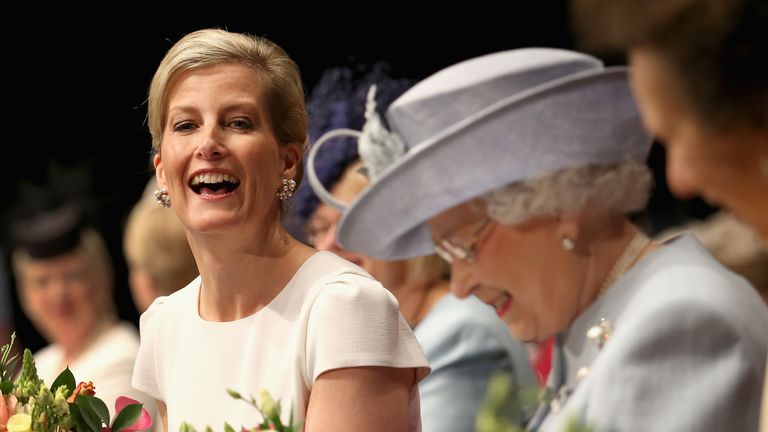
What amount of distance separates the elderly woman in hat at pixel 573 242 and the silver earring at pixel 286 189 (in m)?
0.34

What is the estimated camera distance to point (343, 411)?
187cm

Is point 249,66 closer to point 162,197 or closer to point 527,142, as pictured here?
point 162,197

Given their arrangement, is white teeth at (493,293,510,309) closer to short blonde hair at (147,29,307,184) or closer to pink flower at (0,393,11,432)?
short blonde hair at (147,29,307,184)

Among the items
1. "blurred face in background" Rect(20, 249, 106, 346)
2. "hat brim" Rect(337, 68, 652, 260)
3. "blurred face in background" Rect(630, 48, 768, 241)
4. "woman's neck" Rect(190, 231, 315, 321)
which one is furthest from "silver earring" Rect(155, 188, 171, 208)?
"blurred face in background" Rect(20, 249, 106, 346)

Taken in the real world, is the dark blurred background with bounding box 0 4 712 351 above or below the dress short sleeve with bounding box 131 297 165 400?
below

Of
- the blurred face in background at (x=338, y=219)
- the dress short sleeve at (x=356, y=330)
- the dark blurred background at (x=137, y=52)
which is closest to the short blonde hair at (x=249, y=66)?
the dress short sleeve at (x=356, y=330)

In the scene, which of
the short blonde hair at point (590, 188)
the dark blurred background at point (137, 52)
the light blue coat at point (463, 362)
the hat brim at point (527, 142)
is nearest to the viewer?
the hat brim at point (527, 142)

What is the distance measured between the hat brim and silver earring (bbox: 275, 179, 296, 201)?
340 mm

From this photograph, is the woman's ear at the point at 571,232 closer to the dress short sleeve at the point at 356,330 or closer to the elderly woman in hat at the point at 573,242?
the elderly woman in hat at the point at 573,242

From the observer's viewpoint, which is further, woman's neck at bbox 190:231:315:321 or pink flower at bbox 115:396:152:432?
woman's neck at bbox 190:231:315:321

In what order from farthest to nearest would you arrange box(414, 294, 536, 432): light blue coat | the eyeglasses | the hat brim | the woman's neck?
box(414, 294, 536, 432): light blue coat, the eyeglasses, the hat brim, the woman's neck

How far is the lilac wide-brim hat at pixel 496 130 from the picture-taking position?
221 cm

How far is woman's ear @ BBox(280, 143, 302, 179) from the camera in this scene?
212 cm

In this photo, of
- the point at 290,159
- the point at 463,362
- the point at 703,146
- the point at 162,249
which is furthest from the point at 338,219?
the point at 703,146
